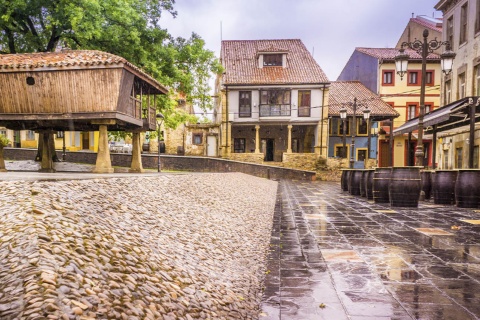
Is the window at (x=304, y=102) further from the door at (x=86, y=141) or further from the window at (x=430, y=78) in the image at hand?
the door at (x=86, y=141)

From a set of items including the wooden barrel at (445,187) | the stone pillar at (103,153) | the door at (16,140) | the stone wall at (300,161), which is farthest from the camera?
the door at (16,140)

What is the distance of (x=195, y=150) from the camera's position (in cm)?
3359

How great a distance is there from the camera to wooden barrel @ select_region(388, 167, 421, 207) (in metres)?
8.70

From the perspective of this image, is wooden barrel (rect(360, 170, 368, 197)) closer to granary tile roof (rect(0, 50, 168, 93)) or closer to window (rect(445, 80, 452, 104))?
granary tile roof (rect(0, 50, 168, 93))

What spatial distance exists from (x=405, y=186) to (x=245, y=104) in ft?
67.2

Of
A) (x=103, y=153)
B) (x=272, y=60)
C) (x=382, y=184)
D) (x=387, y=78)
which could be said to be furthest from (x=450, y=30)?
(x=103, y=153)

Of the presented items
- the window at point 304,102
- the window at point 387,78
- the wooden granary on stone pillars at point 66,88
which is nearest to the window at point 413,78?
the window at point 387,78

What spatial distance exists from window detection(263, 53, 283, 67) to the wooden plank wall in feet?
64.2

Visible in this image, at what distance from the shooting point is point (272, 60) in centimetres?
2927

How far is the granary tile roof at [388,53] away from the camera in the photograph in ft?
99.4

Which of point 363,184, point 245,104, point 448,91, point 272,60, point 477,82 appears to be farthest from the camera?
point 272,60

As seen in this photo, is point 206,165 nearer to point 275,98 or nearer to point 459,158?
point 275,98

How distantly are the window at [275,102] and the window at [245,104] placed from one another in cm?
101

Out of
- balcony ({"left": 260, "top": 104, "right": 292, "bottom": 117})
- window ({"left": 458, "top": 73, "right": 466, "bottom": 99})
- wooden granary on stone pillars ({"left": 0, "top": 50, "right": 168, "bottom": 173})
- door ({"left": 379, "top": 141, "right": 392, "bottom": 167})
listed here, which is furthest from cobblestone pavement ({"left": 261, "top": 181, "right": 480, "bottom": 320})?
door ({"left": 379, "top": 141, "right": 392, "bottom": 167})
